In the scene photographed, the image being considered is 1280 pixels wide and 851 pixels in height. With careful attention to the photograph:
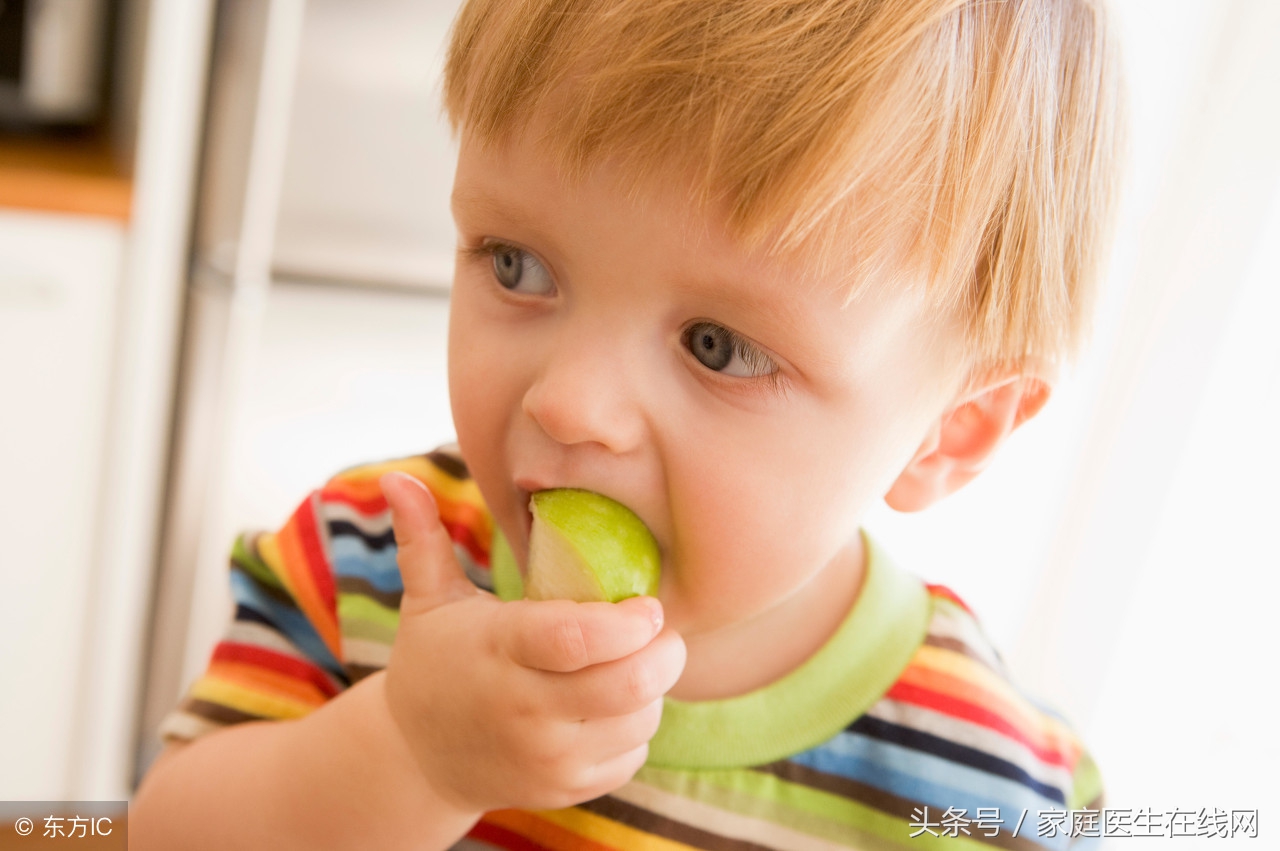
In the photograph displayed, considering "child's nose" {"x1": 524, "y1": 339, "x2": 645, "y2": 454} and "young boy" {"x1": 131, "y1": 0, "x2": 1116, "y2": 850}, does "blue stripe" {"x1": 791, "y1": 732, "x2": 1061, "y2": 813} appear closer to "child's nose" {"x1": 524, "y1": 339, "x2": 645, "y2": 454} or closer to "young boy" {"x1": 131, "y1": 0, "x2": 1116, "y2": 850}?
"young boy" {"x1": 131, "y1": 0, "x2": 1116, "y2": 850}

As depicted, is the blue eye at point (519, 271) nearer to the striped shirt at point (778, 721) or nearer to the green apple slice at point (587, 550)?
the green apple slice at point (587, 550)

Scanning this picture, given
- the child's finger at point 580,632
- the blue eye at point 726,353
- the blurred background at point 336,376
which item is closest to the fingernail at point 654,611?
the child's finger at point 580,632

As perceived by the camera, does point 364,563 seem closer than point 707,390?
No

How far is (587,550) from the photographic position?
0.58 metres

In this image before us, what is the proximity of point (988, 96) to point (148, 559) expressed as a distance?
1.33 meters

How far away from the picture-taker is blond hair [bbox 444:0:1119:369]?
1.81 ft

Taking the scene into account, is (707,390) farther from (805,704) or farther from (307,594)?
(307,594)

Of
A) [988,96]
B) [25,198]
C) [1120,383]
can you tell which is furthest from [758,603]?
[25,198]

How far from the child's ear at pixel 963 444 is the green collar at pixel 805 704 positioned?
0.10 meters

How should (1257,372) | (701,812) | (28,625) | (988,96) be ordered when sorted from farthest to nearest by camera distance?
(28,625), (1257,372), (701,812), (988,96)

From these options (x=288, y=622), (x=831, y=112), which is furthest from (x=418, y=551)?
(x=831, y=112)

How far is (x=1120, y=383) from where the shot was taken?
1.48 meters

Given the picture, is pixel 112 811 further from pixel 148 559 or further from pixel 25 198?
pixel 25 198

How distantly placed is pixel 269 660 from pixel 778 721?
36 centimetres
